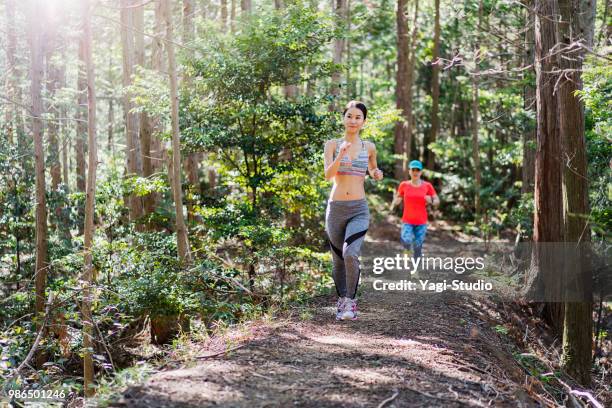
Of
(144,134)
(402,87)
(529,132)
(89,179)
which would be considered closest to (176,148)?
(89,179)

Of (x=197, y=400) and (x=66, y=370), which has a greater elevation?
(x=197, y=400)

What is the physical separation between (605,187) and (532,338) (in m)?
3.38

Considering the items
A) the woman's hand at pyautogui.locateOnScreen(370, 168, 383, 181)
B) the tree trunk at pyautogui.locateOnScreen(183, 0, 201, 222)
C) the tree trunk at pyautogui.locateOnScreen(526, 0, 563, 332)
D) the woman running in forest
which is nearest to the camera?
the woman's hand at pyautogui.locateOnScreen(370, 168, 383, 181)

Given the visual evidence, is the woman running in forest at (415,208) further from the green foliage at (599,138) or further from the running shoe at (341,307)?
the running shoe at (341,307)

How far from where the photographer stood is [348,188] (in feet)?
23.4

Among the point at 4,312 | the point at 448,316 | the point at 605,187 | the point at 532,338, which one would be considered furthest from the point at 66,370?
the point at 605,187

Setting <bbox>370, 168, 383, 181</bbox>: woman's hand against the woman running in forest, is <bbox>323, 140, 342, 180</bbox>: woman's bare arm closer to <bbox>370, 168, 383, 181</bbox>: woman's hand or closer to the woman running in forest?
<bbox>370, 168, 383, 181</bbox>: woman's hand

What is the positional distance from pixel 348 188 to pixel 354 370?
7.85 feet

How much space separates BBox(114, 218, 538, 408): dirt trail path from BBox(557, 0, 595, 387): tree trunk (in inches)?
46.1

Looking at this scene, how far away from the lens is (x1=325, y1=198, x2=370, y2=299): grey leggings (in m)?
7.00

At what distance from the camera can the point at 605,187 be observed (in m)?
11.3

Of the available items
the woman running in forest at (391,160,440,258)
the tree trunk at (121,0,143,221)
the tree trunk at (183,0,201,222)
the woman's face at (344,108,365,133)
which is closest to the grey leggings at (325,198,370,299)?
the woman's face at (344,108,365,133)

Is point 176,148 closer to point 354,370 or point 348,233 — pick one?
point 348,233

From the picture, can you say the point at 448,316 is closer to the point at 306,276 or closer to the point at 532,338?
the point at 532,338
